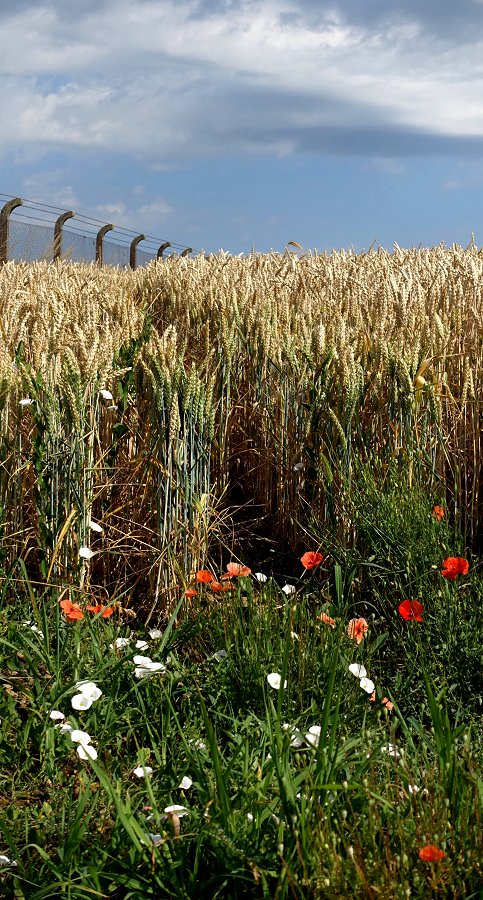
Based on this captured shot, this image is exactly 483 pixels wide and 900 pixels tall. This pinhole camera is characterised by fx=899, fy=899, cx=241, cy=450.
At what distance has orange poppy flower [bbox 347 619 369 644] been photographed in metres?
2.51

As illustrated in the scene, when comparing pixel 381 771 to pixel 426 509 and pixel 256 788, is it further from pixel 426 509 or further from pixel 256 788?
pixel 426 509

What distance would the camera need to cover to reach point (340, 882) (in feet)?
4.64

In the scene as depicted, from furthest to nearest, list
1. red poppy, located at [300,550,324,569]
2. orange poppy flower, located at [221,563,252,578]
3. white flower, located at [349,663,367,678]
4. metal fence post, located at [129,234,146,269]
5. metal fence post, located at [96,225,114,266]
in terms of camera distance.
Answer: metal fence post, located at [129,234,146,269] → metal fence post, located at [96,225,114,266] → red poppy, located at [300,550,324,569] → orange poppy flower, located at [221,563,252,578] → white flower, located at [349,663,367,678]

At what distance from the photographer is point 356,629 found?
253 centimetres

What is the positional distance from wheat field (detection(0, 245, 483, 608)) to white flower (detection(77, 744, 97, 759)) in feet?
2.86

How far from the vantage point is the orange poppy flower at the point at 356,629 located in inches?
99.0

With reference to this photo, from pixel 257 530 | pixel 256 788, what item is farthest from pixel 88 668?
pixel 257 530

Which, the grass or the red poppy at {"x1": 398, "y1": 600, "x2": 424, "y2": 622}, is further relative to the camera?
the red poppy at {"x1": 398, "y1": 600, "x2": 424, "y2": 622}

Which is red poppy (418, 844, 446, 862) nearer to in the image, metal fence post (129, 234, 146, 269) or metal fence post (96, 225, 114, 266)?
metal fence post (96, 225, 114, 266)

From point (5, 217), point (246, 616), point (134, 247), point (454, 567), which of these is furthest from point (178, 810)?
point (134, 247)

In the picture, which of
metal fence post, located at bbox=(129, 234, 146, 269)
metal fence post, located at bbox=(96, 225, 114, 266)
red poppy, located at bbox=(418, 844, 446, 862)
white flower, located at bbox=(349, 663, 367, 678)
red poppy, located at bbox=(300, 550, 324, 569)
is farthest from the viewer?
metal fence post, located at bbox=(129, 234, 146, 269)

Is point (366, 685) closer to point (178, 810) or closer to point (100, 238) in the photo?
point (178, 810)

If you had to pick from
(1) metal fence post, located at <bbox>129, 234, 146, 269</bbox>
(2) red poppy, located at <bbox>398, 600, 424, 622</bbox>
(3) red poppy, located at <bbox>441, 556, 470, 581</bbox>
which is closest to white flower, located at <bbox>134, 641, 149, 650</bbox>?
(2) red poppy, located at <bbox>398, 600, 424, 622</bbox>

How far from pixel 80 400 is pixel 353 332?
146cm
